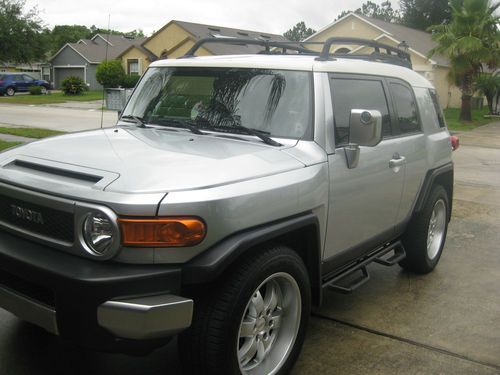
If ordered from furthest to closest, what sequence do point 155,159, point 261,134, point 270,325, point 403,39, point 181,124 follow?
point 403,39, point 181,124, point 261,134, point 270,325, point 155,159

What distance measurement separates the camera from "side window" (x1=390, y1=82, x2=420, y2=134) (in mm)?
4660

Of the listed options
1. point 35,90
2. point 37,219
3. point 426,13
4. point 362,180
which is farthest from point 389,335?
point 426,13

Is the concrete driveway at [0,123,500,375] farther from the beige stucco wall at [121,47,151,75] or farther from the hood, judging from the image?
the beige stucco wall at [121,47,151,75]

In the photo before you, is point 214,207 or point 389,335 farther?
point 389,335

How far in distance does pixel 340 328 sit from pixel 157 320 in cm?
199

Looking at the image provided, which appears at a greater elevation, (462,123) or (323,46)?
(323,46)

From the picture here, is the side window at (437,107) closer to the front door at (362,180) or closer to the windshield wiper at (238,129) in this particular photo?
the front door at (362,180)

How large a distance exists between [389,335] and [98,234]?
7.75 ft

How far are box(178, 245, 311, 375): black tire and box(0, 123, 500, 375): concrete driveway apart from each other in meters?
0.43

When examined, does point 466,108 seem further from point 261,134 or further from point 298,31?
point 298,31

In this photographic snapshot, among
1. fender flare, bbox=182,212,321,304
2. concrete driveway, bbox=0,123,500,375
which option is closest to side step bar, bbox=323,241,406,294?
concrete driveway, bbox=0,123,500,375

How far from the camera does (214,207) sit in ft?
8.86

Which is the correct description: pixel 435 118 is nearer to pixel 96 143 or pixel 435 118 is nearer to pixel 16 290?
pixel 96 143

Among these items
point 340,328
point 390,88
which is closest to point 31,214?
point 340,328
